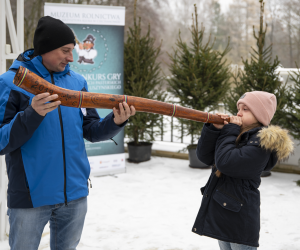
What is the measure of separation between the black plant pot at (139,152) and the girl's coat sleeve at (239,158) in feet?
16.3

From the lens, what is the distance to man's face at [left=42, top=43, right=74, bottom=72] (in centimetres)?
184

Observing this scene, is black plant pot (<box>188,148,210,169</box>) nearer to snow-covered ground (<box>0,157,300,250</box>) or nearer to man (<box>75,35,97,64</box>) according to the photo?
snow-covered ground (<box>0,157,300,250</box>)

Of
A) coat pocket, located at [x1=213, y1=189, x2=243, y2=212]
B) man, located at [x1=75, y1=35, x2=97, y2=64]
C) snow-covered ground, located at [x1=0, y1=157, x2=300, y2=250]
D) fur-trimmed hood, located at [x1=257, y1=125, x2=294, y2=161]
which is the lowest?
snow-covered ground, located at [x1=0, y1=157, x2=300, y2=250]

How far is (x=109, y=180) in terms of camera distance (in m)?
5.75

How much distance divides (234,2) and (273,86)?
14840 millimetres

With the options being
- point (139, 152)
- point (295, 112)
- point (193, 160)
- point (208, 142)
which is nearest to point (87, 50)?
point (139, 152)

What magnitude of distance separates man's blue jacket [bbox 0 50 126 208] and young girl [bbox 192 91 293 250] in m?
0.68

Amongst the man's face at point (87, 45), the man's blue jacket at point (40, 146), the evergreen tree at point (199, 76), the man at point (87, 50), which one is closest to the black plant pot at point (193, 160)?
the evergreen tree at point (199, 76)

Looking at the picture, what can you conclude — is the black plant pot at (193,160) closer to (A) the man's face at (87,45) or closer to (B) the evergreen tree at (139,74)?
(B) the evergreen tree at (139,74)

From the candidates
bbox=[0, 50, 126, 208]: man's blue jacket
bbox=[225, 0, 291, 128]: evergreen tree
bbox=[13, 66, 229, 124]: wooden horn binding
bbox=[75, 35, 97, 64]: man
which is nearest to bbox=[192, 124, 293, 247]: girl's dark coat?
bbox=[13, 66, 229, 124]: wooden horn binding

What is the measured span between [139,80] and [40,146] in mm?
5140

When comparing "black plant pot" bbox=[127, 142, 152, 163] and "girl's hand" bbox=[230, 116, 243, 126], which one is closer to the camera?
"girl's hand" bbox=[230, 116, 243, 126]

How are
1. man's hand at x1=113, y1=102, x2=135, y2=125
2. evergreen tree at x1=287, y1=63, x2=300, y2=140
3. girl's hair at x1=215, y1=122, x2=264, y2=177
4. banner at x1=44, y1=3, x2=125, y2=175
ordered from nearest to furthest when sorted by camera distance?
man's hand at x1=113, y1=102, x2=135, y2=125
girl's hair at x1=215, y1=122, x2=264, y2=177
evergreen tree at x1=287, y1=63, x2=300, y2=140
banner at x1=44, y1=3, x2=125, y2=175

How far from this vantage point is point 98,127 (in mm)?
2043
